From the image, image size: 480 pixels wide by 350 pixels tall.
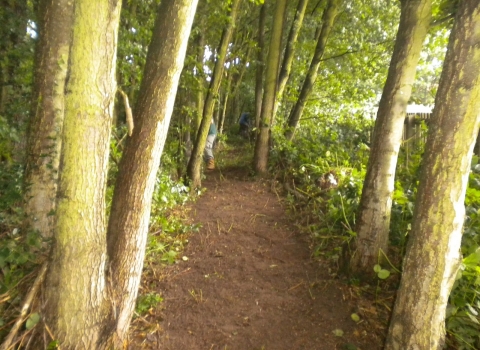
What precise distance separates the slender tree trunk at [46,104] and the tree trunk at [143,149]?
1.09 meters

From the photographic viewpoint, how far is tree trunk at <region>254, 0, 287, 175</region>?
747 centimetres

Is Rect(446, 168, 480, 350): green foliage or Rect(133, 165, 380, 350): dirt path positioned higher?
Rect(446, 168, 480, 350): green foliage

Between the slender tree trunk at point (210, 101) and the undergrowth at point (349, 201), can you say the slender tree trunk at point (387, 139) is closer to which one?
the undergrowth at point (349, 201)

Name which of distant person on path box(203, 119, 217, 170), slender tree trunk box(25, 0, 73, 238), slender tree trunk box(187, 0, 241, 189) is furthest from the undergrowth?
slender tree trunk box(25, 0, 73, 238)

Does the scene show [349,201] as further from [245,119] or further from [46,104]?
[245,119]

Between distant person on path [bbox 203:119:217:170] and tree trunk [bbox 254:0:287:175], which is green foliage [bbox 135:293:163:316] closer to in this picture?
tree trunk [bbox 254:0:287:175]

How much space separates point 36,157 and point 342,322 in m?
3.51

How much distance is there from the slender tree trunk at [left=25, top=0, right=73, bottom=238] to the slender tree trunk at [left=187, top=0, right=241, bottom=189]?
361 cm

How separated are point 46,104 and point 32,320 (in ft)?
6.79

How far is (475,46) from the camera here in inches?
82.7

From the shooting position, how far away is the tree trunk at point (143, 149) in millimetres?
2766

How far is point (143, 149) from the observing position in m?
2.76

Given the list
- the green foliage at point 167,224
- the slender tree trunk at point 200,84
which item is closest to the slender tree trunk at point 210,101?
the slender tree trunk at point 200,84

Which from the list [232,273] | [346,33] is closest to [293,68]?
[346,33]
